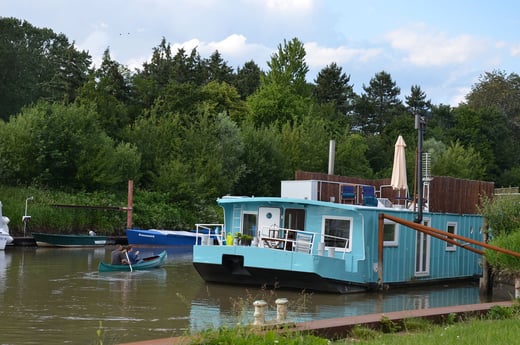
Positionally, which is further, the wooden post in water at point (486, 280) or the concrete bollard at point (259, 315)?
the wooden post in water at point (486, 280)

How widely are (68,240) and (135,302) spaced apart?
21.0 meters

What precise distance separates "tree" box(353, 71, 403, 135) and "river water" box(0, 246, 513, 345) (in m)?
71.5

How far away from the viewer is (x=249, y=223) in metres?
25.6

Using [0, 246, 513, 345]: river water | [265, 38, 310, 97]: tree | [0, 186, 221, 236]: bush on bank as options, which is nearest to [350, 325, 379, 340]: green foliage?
[0, 246, 513, 345]: river water

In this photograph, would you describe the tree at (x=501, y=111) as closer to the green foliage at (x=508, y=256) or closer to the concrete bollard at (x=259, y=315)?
the green foliage at (x=508, y=256)

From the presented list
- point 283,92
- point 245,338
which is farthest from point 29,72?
point 245,338

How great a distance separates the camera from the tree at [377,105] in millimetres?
100250

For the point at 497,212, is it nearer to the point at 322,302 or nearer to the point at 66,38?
the point at 322,302

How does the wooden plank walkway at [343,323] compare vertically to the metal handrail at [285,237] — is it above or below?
below

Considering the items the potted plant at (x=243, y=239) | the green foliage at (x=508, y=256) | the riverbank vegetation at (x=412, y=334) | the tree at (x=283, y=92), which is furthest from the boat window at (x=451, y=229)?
the tree at (x=283, y=92)

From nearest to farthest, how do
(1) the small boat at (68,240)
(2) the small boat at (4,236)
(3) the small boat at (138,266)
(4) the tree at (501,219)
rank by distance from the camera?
(4) the tree at (501,219)
(3) the small boat at (138,266)
(2) the small boat at (4,236)
(1) the small boat at (68,240)

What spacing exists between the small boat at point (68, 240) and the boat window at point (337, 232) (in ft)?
66.9

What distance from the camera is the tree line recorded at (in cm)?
4900

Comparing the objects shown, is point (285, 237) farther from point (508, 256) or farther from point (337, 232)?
point (508, 256)
